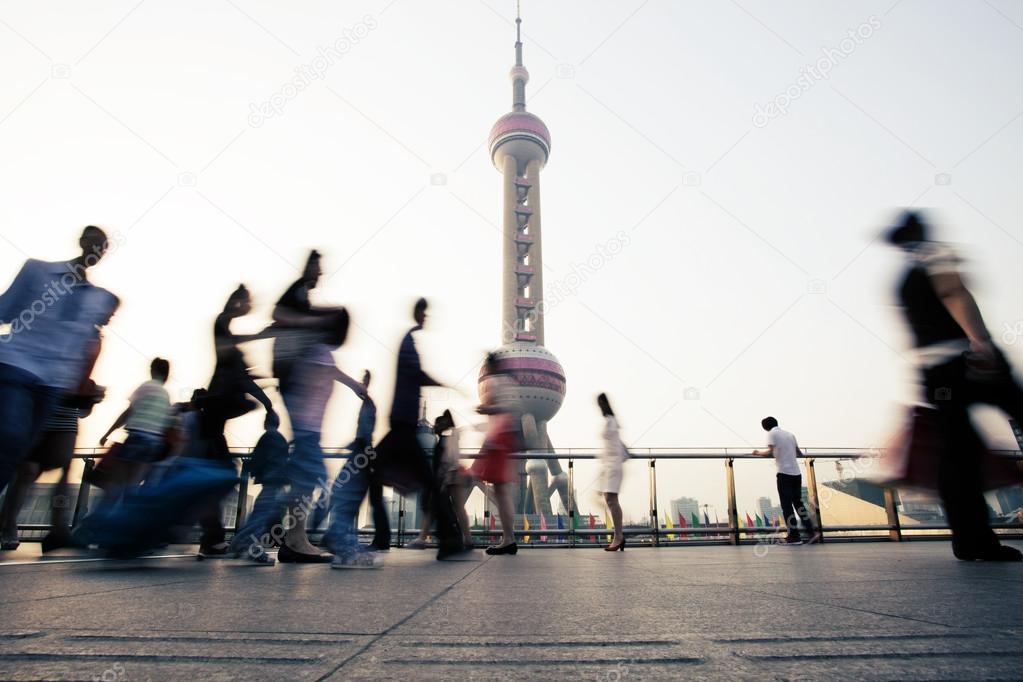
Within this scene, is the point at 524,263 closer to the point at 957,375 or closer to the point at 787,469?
the point at 787,469

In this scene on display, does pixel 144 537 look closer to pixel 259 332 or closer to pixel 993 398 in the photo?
pixel 259 332

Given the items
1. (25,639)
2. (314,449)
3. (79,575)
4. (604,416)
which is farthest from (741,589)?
(604,416)

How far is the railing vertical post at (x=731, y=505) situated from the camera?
8.34 meters

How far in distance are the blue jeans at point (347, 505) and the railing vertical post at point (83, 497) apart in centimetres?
474

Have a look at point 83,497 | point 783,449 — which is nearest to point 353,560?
point 83,497

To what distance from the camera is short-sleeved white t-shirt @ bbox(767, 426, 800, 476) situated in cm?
724

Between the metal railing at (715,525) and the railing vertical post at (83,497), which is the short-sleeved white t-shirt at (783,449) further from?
the railing vertical post at (83,497)

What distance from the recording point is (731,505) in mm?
8633

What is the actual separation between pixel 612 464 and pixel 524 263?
218ft

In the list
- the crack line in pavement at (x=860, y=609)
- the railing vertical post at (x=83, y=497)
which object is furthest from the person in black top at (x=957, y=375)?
the railing vertical post at (x=83, y=497)

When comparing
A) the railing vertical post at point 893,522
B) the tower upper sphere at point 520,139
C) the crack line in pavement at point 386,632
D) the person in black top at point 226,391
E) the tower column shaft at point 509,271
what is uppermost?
the tower upper sphere at point 520,139

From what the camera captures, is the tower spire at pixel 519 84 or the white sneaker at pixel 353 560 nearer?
the white sneaker at pixel 353 560

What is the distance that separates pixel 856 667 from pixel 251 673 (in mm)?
869

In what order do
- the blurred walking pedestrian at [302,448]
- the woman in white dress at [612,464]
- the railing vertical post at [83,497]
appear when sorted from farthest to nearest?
the railing vertical post at [83,497], the woman in white dress at [612,464], the blurred walking pedestrian at [302,448]
